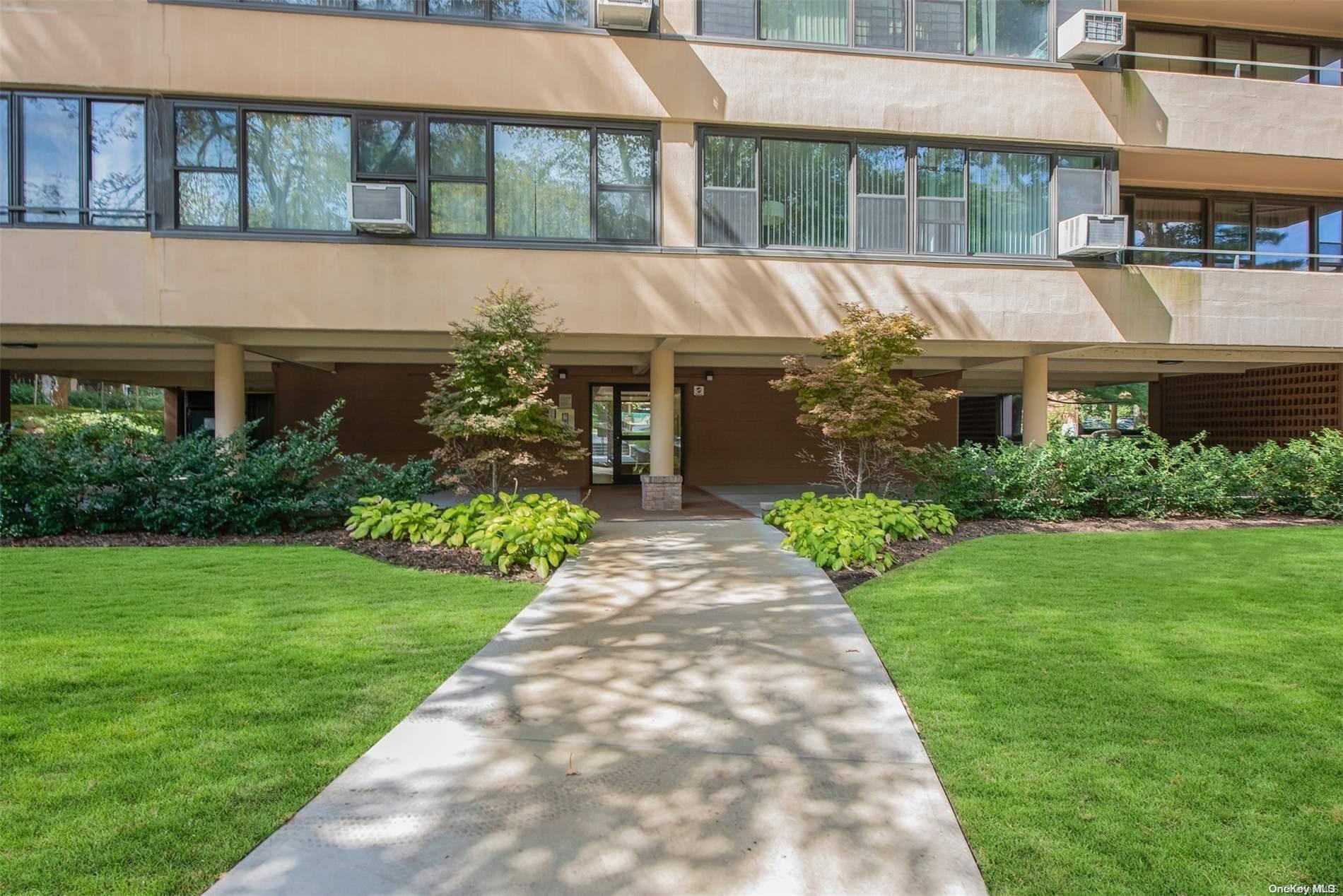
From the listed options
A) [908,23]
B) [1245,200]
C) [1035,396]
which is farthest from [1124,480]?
[908,23]

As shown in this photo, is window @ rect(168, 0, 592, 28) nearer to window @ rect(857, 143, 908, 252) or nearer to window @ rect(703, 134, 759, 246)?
window @ rect(703, 134, 759, 246)

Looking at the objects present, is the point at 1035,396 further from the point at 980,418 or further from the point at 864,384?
the point at 980,418

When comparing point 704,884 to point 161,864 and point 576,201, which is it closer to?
point 161,864

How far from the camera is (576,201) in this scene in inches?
426

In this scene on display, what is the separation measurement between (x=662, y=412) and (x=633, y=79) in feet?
16.2

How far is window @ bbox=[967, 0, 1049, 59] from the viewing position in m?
11.5

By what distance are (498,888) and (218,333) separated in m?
10.6

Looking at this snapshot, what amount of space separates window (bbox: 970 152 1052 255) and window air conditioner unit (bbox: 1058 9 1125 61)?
1.54 metres

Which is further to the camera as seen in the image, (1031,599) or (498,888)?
(1031,599)

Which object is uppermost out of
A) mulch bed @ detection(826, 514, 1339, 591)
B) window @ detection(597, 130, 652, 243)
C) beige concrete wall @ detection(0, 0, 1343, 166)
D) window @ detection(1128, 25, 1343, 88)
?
window @ detection(1128, 25, 1343, 88)

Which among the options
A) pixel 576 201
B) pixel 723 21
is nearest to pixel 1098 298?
pixel 723 21

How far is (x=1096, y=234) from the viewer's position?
11203mm

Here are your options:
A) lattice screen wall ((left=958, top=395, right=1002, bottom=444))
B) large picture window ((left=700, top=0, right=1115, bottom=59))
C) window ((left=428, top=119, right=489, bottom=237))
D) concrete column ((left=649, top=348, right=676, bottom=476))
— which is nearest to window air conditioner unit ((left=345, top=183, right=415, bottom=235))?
window ((left=428, top=119, right=489, bottom=237))

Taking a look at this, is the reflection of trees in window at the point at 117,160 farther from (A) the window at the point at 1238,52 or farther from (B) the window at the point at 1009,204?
(A) the window at the point at 1238,52
